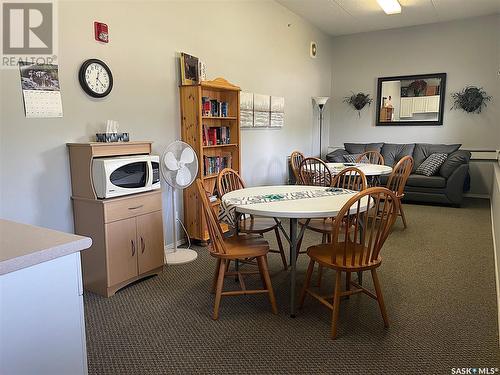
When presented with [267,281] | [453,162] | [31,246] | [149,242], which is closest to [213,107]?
[149,242]

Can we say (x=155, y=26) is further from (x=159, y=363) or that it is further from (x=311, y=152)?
(x=311, y=152)

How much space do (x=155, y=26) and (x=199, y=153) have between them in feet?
4.01

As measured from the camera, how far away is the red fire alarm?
2893 mm

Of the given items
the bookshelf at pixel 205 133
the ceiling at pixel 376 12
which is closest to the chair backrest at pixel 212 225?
the bookshelf at pixel 205 133

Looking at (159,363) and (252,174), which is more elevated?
(252,174)

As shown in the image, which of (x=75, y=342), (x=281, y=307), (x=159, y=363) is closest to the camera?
(x=75, y=342)

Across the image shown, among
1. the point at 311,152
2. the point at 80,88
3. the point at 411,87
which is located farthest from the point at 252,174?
the point at 411,87

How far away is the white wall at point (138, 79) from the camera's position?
2500 millimetres

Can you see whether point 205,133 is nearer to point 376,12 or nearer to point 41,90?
point 41,90

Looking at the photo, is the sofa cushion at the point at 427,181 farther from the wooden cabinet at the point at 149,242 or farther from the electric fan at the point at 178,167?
the wooden cabinet at the point at 149,242

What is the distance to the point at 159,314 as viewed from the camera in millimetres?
2477

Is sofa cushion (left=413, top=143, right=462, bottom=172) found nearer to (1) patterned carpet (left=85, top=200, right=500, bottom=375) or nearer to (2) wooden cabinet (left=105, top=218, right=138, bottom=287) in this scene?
(1) patterned carpet (left=85, top=200, right=500, bottom=375)

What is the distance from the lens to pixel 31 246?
116 cm

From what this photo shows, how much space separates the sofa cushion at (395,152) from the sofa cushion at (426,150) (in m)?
0.10
